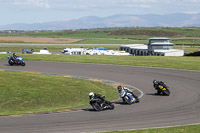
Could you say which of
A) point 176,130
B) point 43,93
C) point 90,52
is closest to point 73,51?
point 90,52

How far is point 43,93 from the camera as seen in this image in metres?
29.7

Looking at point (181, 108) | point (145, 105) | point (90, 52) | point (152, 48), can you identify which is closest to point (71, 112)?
point (145, 105)

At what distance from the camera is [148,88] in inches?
1307

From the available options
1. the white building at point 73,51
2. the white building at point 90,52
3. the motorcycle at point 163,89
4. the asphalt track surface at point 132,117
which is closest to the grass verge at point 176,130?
the asphalt track surface at point 132,117

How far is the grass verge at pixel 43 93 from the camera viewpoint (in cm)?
2552

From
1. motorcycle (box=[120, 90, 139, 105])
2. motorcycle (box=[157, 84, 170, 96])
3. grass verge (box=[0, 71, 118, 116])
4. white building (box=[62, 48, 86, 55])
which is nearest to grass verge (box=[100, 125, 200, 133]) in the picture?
motorcycle (box=[120, 90, 139, 105])

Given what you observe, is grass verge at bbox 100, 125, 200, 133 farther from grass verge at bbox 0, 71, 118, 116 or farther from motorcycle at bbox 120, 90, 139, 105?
grass verge at bbox 0, 71, 118, 116

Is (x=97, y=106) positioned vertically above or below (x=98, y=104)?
below

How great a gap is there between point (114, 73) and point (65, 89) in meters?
12.6

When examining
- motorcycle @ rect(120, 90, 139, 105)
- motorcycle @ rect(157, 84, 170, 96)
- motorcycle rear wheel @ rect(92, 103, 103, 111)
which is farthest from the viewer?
motorcycle @ rect(157, 84, 170, 96)

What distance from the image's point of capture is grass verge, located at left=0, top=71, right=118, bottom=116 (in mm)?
25516

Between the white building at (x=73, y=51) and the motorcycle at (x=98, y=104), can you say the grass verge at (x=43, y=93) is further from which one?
the white building at (x=73, y=51)

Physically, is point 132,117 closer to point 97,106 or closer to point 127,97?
point 97,106

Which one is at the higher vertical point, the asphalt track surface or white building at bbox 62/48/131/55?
the asphalt track surface
